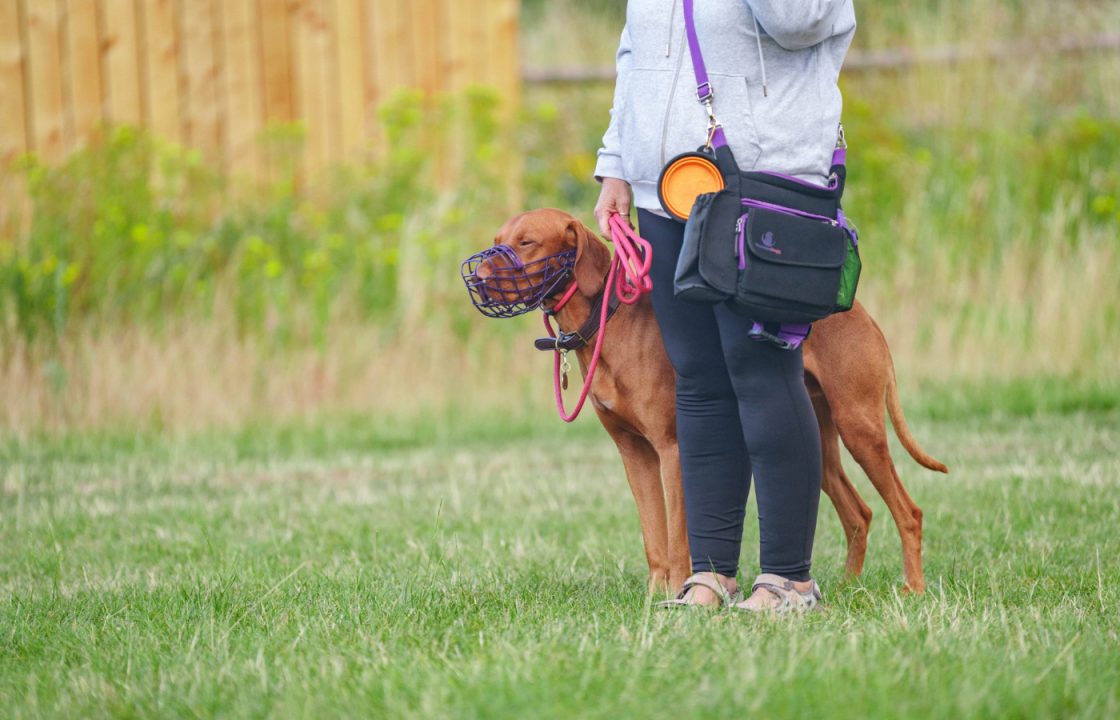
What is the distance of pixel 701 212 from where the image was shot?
289 cm

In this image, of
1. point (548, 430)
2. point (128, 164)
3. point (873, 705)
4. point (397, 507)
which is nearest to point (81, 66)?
point (128, 164)

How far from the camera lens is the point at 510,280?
127 inches

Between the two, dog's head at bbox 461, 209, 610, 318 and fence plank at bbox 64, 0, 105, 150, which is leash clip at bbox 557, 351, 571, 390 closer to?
dog's head at bbox 461, 209, 610, 318

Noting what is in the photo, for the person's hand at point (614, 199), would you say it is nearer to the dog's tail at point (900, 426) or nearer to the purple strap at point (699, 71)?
the purple strap at point (699, 71)

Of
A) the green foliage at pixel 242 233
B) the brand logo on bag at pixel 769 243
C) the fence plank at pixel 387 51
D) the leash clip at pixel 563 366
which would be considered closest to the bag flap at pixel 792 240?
the brand logo on bag at pixel 769 243

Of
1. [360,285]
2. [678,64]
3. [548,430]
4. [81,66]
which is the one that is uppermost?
[81,66]

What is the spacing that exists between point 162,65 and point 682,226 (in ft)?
19.3

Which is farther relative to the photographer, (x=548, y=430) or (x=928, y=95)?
(x=928, y=95)

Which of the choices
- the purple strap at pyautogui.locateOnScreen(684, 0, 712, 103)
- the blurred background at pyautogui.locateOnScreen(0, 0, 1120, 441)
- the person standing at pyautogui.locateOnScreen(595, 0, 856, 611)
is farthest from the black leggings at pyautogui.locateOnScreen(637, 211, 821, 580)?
the blurred background at pyautogui.locateOnScreen(0, 0, 1120, 441)

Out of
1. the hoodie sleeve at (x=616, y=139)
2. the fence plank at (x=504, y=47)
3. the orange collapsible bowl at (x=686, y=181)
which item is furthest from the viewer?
the fence plank at (x=504, y=47)

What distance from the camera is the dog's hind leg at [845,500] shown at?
3.70m

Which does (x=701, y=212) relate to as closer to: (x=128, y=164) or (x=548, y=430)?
(x=548, y=430)

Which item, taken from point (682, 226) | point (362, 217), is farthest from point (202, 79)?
point (682, 226)

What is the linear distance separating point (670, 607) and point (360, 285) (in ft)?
16.7
